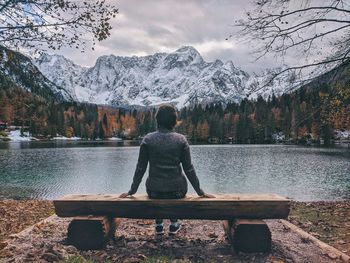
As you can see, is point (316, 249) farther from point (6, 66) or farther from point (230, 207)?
point (6, 66)

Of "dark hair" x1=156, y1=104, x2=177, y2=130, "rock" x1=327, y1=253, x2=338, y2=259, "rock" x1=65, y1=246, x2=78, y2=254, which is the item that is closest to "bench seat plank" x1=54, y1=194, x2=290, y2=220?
"rock" x1=65, y1=246, x2=78, y2=254

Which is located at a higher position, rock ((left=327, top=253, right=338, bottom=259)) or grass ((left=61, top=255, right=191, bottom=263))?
grass ((left=61, top=255, right=191, bottom=263))

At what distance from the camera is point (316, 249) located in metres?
8.37

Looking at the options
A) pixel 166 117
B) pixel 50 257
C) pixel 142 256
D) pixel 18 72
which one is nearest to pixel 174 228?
pixel 142 256

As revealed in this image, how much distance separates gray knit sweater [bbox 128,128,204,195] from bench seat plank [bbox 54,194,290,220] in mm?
310

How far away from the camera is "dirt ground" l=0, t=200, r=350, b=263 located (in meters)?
7.59

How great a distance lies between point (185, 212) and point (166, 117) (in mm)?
2224

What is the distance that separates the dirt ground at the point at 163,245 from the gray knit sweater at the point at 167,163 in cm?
132

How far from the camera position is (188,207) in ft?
26.6

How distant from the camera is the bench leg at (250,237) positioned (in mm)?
7949

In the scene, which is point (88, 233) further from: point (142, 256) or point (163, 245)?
point (163, 245)

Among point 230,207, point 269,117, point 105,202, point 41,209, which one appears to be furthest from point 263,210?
point 269,117

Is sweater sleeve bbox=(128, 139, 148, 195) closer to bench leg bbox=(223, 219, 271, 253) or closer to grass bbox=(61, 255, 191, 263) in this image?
grass bbox=(61, 255, 191, 263)

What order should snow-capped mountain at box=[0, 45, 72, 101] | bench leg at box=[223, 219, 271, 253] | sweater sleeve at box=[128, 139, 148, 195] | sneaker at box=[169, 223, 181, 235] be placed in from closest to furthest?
1. bench leg at box=[223, 219, 271, 253]
2. sweater sleeve at box=[128, 139, 148, 195]
3. sneaker at box=[169, 223, 181, 235]
4. snow-capped mountain at box=[0, 45, 72, 101]
